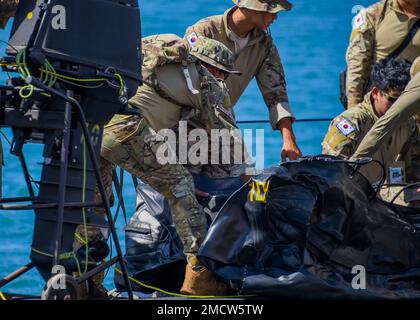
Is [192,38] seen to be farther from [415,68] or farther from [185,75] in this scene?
[415,68]

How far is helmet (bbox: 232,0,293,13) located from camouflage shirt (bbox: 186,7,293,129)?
14cm

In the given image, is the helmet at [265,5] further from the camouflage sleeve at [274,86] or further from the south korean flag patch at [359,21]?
the south korean flag patch at [359,21]

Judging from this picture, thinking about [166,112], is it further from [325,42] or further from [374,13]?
[325,42]

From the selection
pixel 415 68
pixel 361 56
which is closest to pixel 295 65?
pixel 361 56

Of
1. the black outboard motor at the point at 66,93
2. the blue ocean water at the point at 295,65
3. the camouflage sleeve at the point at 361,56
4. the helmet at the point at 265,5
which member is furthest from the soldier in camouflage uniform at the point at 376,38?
the blue ocean water at the point at 295,65

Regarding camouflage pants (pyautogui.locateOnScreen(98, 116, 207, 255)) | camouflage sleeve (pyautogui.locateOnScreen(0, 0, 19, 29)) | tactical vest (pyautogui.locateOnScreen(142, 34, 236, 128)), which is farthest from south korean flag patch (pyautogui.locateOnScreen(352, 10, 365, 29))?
camouflage sleeve (pyautogui.locateOnScreen(0, 0, 19, 29))

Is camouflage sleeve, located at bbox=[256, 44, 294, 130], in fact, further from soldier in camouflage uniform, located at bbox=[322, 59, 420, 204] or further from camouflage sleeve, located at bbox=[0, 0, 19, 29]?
camouflage sleeve, located at bbox=[0, 0, 19, 29]

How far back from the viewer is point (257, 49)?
709cm

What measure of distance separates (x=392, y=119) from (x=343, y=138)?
32 centimetres

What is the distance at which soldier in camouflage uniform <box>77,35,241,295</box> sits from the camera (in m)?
5.83

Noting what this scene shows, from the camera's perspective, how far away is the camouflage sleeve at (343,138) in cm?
651

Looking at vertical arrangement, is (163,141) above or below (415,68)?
below

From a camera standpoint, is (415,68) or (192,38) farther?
(415,68)

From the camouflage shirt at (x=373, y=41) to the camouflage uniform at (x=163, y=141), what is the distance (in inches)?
49.8
